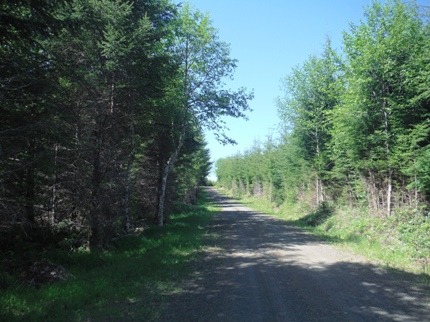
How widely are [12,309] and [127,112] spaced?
7.58 m

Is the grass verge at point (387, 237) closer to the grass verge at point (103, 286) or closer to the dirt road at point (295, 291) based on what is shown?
the dirt road at point (295, 291)

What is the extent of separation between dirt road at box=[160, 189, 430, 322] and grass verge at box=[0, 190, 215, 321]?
56cm

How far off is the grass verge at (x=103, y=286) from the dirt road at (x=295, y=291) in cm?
56

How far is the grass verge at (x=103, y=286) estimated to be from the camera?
16.8ft

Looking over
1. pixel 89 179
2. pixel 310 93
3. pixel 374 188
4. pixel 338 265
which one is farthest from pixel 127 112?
pixel 310 93

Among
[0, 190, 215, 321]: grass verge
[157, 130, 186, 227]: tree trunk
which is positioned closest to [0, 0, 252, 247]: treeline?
[0, 190, 215, 321]: grass verge

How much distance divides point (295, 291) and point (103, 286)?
4.26m

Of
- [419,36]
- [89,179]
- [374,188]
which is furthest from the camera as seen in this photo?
[374,188]

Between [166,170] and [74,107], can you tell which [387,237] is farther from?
[74,107]

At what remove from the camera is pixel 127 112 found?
11.2 metres

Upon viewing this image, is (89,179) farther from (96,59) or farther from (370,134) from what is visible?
(370,134)

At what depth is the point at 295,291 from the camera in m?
6.34

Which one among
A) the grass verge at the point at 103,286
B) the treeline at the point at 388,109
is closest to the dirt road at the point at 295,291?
the grass verge at the point at 103,286

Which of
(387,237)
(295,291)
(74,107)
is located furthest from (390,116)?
(74,107)
